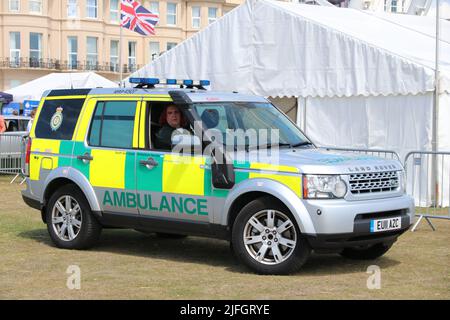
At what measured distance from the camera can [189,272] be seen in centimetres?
862

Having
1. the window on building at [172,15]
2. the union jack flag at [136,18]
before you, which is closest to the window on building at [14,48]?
the window on building at [172,15]

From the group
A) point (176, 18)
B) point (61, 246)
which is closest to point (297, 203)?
point (61, 246)

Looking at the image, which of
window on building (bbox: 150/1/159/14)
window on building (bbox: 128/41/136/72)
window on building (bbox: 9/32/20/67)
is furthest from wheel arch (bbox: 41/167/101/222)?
window on building (bbox: 150/1/159/14)

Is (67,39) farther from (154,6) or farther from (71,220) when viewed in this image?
(71,220)

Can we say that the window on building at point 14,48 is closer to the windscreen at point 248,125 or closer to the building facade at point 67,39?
the building facade at point 67,39

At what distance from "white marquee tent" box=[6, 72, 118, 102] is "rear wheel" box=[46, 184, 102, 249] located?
16.3 m

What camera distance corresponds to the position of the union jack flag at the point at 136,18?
24438 millimetres

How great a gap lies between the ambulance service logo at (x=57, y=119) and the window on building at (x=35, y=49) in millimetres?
50768

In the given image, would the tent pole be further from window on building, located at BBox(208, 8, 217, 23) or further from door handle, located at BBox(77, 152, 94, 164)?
window on building, located at BBox(208, 8, 217, 23)

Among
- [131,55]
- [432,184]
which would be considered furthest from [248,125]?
[131,55]

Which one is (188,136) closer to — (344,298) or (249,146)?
(249,146)

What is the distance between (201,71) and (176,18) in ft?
162

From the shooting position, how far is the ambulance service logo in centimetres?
1035

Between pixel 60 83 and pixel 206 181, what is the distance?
21.3m
